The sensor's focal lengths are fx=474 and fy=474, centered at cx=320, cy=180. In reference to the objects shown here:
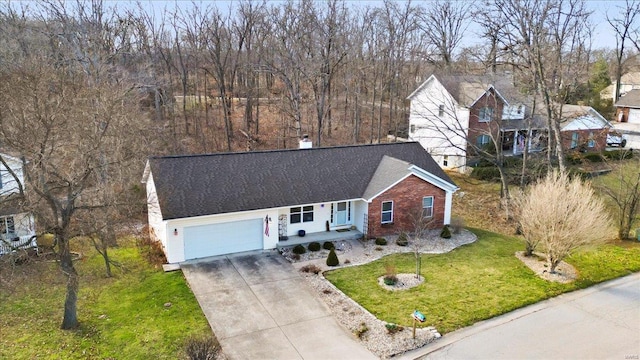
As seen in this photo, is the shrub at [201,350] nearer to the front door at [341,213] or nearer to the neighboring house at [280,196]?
the neighboring house at [280,196]

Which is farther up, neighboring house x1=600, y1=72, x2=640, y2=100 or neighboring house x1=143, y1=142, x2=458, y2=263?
neighboring house x1=600, y1=72, x2=640, y2=100

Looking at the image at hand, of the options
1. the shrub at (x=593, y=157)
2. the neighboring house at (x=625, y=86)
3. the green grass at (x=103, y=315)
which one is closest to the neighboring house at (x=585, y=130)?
the shrub at (x=593, y=157)

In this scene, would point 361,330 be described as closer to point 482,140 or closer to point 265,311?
point 265,311

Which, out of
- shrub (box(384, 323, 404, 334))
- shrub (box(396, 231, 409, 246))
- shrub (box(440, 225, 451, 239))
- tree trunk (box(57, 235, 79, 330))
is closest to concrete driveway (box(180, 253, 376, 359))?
shrub (box(384, 323, 404, 334))

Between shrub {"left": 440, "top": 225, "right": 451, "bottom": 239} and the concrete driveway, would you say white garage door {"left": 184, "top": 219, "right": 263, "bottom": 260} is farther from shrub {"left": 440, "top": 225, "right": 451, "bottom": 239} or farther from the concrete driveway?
shrub {"left": 440, "top": 225, "right": 451, "bottom": 239}

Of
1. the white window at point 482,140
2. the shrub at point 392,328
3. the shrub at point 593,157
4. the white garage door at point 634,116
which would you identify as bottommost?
the shrub at point 392,328

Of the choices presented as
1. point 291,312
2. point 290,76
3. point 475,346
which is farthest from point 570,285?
point 290,76

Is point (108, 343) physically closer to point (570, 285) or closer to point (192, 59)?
point (570, 285)
